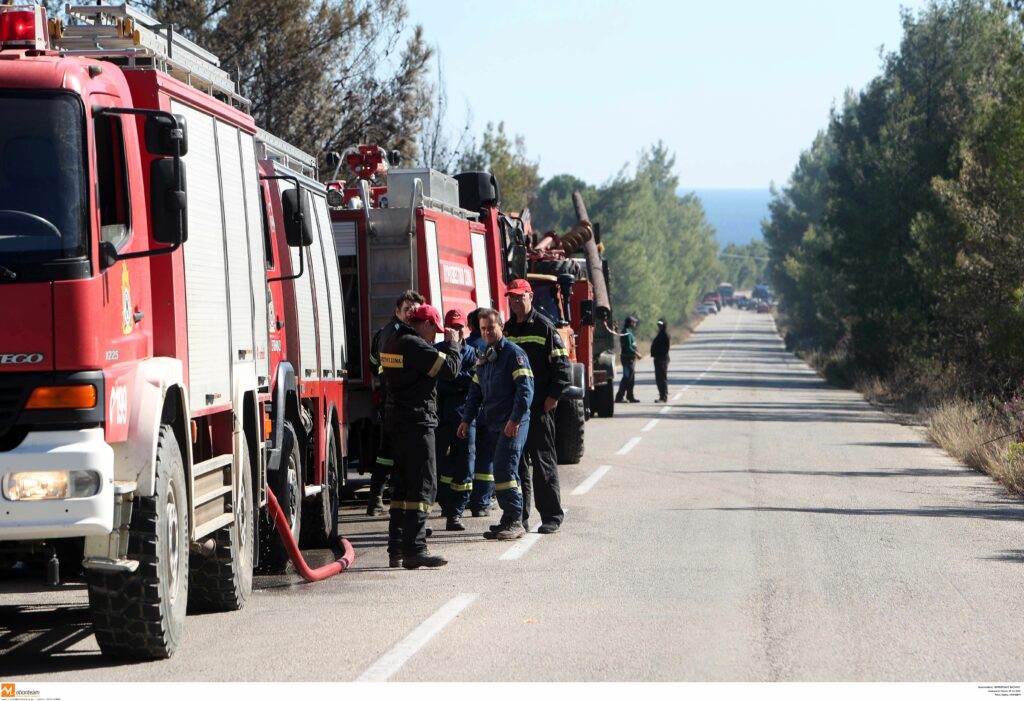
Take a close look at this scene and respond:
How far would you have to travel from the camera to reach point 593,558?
457 inches

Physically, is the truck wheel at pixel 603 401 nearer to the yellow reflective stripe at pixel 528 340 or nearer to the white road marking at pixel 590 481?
the white road marking at pixel 590 481

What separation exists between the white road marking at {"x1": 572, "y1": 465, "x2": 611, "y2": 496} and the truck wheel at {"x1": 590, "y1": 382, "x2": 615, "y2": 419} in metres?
9.82

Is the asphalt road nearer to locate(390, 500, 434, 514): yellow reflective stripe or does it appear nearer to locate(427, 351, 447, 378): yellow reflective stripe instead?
locate(390, 500, 434, 514): yellow reflective stripe

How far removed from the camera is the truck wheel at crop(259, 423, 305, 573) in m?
11.3

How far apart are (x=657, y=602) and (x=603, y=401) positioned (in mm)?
20430

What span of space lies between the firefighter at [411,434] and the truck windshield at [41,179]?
435 centimetres

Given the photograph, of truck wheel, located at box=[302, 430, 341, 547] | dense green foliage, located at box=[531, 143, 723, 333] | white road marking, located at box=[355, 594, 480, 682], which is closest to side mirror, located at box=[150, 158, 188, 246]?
white road marking, located at box=[355, 594, 480, 682]

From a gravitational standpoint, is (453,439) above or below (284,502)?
above

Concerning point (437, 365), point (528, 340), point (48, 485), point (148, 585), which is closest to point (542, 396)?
point (528, 340)

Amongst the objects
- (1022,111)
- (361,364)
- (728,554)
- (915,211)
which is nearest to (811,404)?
(915,211)

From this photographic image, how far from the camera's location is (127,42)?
845 centimetres

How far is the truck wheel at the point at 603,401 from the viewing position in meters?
29.6

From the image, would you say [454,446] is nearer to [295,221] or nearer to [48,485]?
[295,221]
